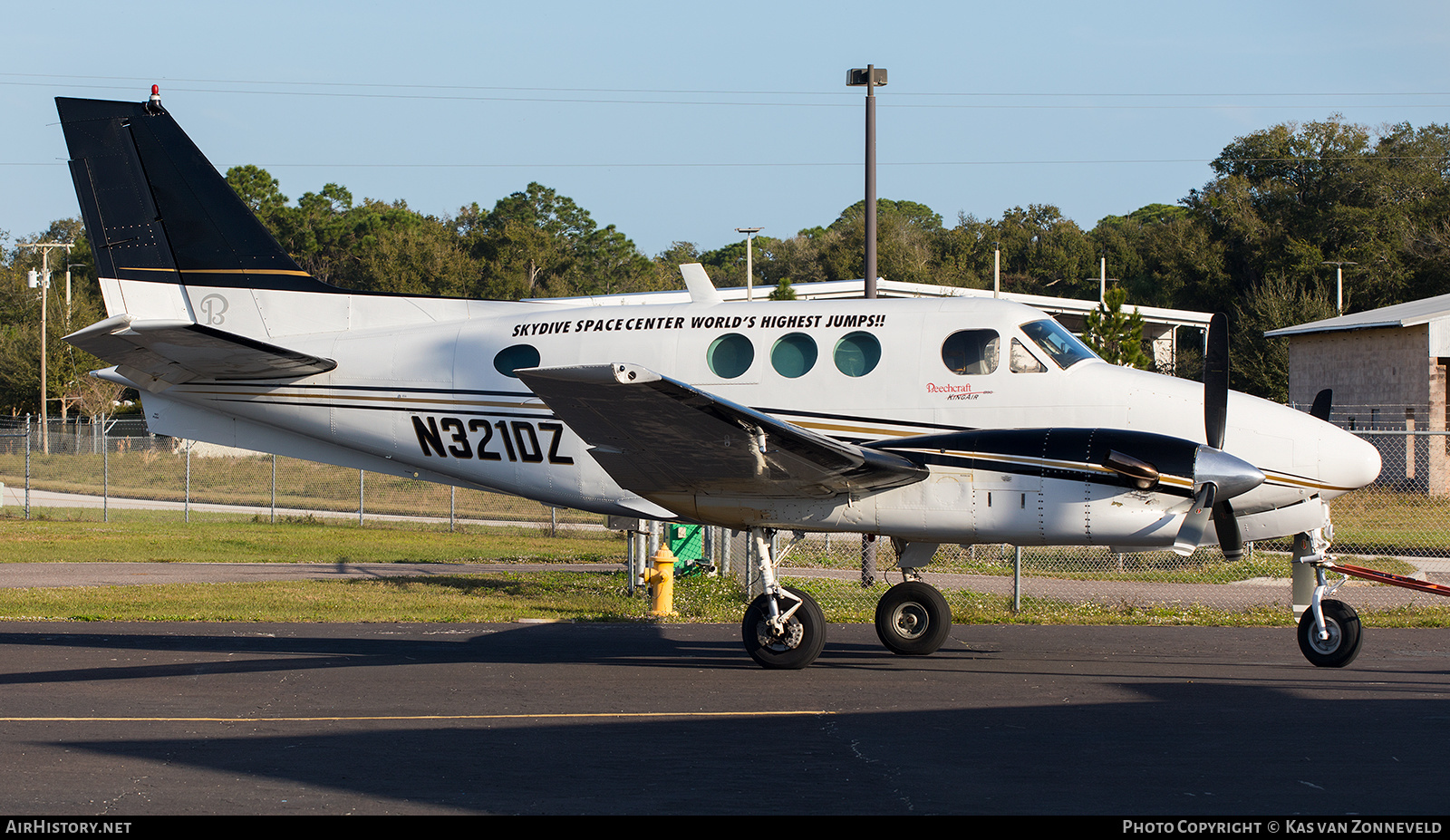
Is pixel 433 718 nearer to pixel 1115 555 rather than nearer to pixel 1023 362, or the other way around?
pixel 1023 362

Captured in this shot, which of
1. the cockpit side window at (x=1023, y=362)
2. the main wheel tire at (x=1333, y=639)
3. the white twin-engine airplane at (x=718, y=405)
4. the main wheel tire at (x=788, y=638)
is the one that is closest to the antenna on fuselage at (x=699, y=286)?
the white twin-engine airplane at (x=718, y=405)

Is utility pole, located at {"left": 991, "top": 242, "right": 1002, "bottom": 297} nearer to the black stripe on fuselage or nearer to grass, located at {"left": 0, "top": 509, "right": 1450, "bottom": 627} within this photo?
grass, located at {"left": 0, "top": 509, "right": 1450, "bottom": 627}

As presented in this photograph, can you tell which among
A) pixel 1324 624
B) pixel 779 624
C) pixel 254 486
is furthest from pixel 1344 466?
pixel 254 486

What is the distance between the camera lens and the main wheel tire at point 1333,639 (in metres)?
10.3

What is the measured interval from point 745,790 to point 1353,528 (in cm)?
1960

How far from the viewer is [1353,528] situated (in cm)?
2230

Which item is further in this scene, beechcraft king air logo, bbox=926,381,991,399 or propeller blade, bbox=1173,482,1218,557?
beechcraft king air logo, bbox=926,381,991,399

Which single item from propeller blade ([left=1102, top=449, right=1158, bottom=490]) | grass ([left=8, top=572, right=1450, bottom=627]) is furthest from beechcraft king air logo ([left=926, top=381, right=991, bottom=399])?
grass ([left=8, top=572, right=1450, bottom=627])

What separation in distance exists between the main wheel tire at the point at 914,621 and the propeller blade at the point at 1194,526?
2565 millimetres

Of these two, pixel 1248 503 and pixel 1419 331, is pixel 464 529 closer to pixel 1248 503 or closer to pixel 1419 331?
pixel 1248 503

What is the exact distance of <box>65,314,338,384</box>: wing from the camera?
431 inches

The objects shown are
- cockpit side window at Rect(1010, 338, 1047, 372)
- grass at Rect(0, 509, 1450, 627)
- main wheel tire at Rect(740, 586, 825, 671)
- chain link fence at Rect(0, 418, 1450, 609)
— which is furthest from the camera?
chain link fence at Rect(0, 418, 1450, 609)

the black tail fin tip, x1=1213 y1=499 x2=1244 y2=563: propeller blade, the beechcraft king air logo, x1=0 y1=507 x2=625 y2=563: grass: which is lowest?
x1=0 y1=507 x2=625 y2=563: grass

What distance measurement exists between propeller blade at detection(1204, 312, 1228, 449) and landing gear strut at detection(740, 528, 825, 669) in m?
3.82
